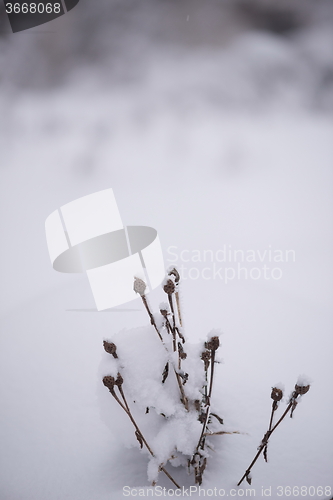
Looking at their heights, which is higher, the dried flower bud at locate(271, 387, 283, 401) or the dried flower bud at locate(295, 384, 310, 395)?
the dried flower bud at locate(295, 384, 310, 395)

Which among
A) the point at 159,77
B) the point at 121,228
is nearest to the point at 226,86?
the point at 159,77

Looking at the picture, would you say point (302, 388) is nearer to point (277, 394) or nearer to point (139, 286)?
point (277, 394)

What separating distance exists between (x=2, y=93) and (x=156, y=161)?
55 cm

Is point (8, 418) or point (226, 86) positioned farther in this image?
point (226, 86)

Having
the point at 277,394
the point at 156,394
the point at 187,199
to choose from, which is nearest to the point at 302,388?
the point at 277,394

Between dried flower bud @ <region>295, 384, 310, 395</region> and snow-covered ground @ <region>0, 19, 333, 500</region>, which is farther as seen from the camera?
→ snow-covered ground @ <region>0, 19, 333, 500</region>

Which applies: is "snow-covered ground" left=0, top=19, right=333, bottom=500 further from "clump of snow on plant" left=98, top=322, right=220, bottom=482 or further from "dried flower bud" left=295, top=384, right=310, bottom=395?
"dried flower bud" left=295, top=384, right=310, bottom=395

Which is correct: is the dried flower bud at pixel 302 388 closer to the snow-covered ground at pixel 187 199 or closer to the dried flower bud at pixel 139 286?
the dried flower bud at pixel 139 286

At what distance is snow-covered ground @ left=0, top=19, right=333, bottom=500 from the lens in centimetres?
97

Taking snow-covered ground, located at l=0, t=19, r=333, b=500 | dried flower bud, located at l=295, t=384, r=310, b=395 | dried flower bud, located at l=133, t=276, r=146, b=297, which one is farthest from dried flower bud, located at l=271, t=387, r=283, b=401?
snow-covered ground, located at l=0, t=19, r=333, b=500

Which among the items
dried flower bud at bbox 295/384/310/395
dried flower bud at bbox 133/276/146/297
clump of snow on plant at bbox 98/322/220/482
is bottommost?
clump of snow on plant at bbox 98/322/220/482

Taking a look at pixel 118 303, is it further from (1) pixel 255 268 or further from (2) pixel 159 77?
(2) pixel 159 77

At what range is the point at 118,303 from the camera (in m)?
1.00

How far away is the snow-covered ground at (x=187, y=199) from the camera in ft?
3.20
